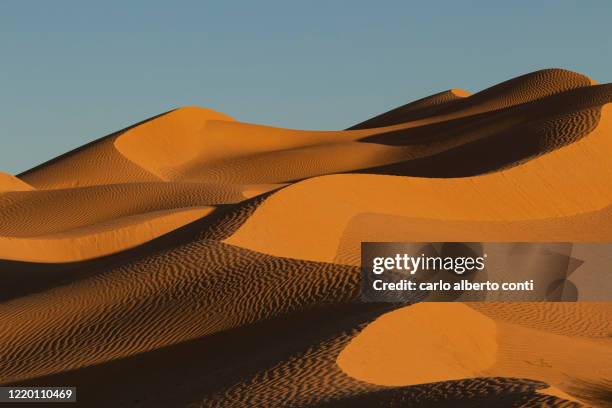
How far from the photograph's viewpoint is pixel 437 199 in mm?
32688

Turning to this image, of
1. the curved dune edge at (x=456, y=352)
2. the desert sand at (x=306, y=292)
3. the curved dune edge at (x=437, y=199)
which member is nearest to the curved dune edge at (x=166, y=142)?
the desert sand at (x=306, y=292)

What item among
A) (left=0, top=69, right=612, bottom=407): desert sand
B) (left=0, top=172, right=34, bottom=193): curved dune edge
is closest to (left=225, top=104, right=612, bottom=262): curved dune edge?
(left=0, top=69, right=612, bottom=407): desert sand

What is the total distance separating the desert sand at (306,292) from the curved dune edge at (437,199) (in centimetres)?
8

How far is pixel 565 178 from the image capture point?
36.9 m

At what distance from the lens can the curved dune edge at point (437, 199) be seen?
25.5 metres

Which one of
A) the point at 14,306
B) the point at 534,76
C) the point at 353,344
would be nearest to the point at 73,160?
the point at 534,76

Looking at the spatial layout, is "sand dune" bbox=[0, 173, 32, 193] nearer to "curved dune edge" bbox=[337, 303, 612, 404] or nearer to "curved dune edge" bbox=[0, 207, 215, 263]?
"curved dune edge" bbox=[0, 207, 215, 263]

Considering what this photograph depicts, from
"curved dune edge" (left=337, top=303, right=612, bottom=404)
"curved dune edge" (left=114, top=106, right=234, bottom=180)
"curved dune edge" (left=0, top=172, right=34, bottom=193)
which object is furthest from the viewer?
"curved dune edge" (left=114, top=106, right=234, bottom=180)

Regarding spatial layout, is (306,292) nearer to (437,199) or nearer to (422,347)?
(422,347)

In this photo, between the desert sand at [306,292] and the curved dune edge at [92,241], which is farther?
the curved dune edge at [92,241]

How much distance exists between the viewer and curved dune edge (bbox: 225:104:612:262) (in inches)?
1003

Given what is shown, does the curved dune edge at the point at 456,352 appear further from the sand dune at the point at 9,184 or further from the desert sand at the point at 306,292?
the sand dune at the point at 9,184

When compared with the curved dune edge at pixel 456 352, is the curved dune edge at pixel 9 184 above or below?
above

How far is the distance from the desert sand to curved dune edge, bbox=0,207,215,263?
0.08 meters
